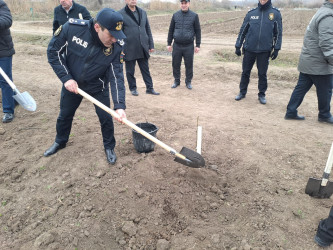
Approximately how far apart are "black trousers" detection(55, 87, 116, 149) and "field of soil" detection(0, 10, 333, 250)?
284mm

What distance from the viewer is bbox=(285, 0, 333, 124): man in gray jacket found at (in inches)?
157

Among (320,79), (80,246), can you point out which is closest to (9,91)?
(80,246)

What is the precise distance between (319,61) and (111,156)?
11.9ft

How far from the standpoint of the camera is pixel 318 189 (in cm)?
278

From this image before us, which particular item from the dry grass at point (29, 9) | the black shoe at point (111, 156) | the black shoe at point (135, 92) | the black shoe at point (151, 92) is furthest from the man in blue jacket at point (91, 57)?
the dry grass at point (29, 9)

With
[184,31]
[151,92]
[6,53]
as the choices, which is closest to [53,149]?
[6,53]

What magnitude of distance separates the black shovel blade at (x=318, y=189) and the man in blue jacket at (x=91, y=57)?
7.19ft

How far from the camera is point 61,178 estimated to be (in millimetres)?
3420

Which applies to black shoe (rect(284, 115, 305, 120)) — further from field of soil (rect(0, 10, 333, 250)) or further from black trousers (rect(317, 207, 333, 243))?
black trousers (rect(317, 207, 333, 243))

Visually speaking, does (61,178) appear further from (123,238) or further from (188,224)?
(188,224)

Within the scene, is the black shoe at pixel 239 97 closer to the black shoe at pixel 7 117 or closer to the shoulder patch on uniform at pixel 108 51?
the shoulder patch on uniform at pixel 108 51

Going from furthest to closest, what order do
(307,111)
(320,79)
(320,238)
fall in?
(307,111) → (320,79) → (320,238)

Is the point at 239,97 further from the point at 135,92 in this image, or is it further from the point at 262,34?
the point at 135,92

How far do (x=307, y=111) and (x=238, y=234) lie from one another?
12.6ft
